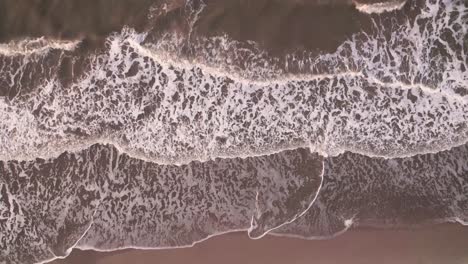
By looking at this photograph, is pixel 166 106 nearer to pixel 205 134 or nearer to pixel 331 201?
pixel 205 134

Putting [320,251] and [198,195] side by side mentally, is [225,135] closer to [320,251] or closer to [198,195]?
[198,195]

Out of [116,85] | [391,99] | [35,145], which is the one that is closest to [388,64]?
[391,99]

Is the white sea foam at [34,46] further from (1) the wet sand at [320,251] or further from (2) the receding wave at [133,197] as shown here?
(1) the wet sand at [320,251]

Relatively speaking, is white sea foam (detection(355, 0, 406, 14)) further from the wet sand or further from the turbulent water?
the wet sand

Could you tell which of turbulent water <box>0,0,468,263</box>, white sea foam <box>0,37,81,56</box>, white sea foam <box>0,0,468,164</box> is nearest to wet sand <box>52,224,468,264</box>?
turbulent water <box>0,0,468,263</box>

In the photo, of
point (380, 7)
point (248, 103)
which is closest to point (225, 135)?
point (248, 103)

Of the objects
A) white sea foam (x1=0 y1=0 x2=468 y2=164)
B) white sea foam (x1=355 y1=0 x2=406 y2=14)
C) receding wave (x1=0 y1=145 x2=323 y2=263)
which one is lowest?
receding wave (x1=0 y1=145 x2=323 y2=263)

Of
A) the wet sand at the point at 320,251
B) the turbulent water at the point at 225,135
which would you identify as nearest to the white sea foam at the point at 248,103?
the turbulent water at the point at 225,135
